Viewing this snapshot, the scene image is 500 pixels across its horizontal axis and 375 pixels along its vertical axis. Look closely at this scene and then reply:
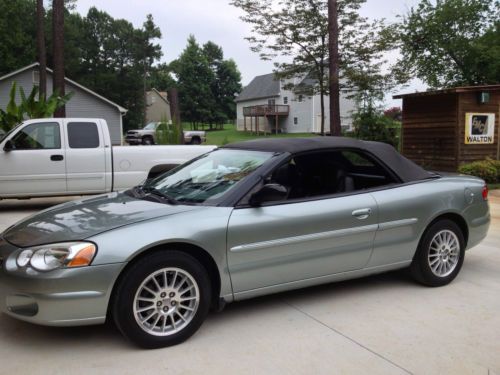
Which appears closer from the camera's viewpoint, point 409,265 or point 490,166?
point 409,265

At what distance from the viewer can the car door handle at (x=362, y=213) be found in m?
4.33

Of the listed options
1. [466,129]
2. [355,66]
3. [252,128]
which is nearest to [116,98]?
[252,128]

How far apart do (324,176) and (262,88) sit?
54.7 m

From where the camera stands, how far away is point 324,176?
15.7ft

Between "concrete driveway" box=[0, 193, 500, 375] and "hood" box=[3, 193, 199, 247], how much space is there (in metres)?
0.76

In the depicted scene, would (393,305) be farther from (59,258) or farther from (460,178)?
(59,258)

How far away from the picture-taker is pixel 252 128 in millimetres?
57312

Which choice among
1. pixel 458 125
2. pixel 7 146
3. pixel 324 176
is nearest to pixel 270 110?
pixel 458 125

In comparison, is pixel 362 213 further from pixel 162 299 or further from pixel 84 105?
pixel 84 105

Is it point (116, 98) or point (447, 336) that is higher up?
point (116, 98)

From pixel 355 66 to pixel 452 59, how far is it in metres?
12.7

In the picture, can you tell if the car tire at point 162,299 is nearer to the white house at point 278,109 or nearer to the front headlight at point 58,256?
the front headlight at point 58,256

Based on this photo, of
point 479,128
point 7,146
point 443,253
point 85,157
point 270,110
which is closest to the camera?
point 443,253

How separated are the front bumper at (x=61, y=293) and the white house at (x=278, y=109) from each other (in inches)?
1724
